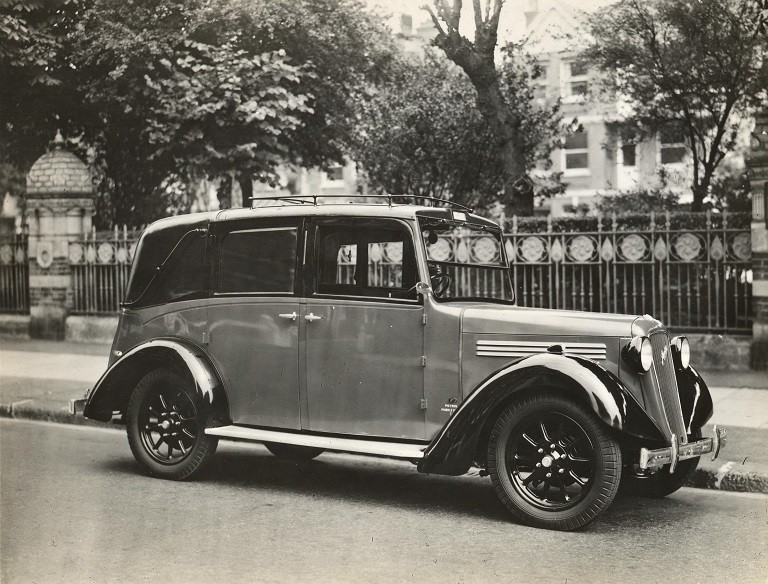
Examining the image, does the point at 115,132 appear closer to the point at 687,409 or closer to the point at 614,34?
the point at 614,34

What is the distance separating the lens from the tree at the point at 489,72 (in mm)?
14250

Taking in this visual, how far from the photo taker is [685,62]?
55.7 feet

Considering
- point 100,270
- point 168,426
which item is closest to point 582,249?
point 168,426

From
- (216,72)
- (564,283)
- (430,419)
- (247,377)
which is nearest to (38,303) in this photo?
(216,72)

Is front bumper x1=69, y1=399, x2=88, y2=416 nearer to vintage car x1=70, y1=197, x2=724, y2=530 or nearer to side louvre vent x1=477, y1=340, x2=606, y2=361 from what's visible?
vintage car x1=70, y1=197, x2=724, y2=530

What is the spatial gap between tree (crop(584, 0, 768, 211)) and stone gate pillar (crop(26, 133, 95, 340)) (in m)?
A: 10.4

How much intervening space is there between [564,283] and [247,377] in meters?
6.60

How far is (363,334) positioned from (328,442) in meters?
0.76

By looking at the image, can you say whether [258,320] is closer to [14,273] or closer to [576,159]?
[14,273]

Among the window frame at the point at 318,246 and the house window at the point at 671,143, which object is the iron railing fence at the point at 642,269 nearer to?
the window frame at the point at 318,246

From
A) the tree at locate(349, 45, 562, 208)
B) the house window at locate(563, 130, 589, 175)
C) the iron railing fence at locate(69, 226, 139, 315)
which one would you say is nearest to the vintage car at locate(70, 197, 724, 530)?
the iron railing fence at locate(69, 226, 139, 315)

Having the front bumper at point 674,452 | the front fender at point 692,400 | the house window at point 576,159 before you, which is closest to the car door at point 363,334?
the front bumper at point 674,452

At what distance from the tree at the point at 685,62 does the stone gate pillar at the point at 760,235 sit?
3362mm

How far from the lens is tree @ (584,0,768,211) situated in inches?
625
